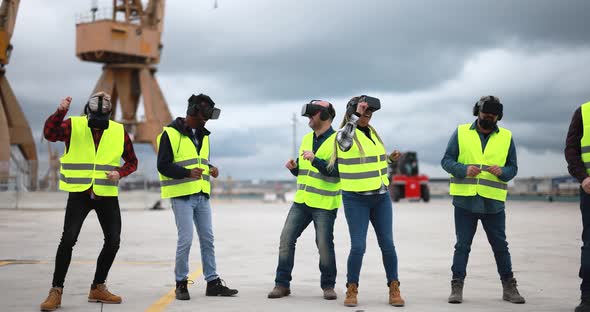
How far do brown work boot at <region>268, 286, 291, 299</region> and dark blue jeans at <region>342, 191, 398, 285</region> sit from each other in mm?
788

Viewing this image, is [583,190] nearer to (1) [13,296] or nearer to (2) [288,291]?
(2) [288,291]

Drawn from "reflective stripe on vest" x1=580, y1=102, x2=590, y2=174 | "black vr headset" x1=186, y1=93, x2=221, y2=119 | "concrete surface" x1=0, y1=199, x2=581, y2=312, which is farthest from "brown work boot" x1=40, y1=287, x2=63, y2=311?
"reflective stripe on vest" x1=580, y1=102, x2=590, y2=174

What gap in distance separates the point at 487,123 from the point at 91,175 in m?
3.75

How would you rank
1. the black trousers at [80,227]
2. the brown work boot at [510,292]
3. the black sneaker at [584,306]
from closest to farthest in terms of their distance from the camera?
the black sneaker at [584,306], the black trousers at [80,227], the brown work boot at [510,292]

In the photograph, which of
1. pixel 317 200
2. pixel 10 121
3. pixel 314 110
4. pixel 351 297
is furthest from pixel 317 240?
pixel 10 121

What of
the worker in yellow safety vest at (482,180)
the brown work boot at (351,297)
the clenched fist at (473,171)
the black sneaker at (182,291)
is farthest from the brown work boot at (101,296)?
the clenched fist at (473,171)

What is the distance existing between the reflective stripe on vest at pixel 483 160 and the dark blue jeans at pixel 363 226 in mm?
756

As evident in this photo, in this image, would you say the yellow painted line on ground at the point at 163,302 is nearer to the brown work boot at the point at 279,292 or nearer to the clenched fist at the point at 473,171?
the brown work boot at the point at 279,292

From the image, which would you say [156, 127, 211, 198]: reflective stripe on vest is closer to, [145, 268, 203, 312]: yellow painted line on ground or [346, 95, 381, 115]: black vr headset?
[145, 268, 203, 312]: yellow painted line on ground

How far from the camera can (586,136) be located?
6.17 metres

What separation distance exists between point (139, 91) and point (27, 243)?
130 ft

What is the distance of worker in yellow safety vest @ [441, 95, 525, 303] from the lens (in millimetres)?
6801

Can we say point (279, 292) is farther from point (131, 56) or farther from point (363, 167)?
point (131, 56)

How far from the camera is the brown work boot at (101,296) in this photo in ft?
22.0
